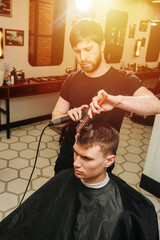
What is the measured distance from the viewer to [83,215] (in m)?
1.27

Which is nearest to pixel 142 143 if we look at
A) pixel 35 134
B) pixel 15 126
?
pixel 35 134

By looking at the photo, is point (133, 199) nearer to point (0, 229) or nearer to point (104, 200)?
point (104, 200)

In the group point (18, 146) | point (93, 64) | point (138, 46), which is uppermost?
point (138, 46)

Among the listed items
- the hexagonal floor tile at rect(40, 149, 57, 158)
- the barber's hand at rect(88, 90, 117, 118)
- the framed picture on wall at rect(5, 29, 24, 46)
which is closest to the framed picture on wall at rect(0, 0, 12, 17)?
the framed picture on wall at rect(5, 29, 24, 46)

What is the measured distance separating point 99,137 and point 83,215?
47 cm

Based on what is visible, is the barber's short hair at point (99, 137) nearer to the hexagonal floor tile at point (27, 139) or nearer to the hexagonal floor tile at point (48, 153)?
the hexagonal floor tile at point (48, 153)

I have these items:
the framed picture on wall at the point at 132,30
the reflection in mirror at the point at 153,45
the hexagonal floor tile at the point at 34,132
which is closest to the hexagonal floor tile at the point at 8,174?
the hexagonal floor tile at the point at 34,132

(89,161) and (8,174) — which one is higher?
(89,161)

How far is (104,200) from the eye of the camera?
1268mm

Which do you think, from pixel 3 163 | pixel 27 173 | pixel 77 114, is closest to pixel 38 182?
pixel 27 173

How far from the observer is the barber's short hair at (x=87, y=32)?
1.29m

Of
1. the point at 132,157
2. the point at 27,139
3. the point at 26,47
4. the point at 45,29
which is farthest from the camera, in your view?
the point at 45,29

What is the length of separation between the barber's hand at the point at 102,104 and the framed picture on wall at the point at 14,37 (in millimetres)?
2893

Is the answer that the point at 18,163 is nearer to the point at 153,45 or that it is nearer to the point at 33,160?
the point at 33,160
